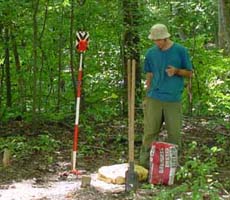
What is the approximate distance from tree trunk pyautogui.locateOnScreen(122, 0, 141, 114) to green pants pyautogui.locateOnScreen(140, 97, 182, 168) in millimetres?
3541

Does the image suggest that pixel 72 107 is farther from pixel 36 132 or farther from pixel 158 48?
pixel 158 48

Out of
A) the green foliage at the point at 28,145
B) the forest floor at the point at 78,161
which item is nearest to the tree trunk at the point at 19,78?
the forest floor at the point at 78,161

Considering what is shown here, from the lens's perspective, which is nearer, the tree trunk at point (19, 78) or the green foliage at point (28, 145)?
the green foliage at point (28, 145)

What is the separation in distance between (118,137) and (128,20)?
101 inches

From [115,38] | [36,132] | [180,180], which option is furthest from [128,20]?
[180,180]

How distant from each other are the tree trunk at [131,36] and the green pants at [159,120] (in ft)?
11.6

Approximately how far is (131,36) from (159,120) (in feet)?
13.1

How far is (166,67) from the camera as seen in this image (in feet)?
20.0

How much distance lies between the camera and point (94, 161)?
7152 millimetres

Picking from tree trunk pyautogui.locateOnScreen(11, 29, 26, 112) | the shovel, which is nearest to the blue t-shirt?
the shovel

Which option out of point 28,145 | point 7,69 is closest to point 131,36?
point 7,69

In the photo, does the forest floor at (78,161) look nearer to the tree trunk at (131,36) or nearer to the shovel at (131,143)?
the shovel at (131,143)

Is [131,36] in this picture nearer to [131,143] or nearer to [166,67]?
[166,67]

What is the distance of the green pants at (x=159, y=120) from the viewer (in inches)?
243
